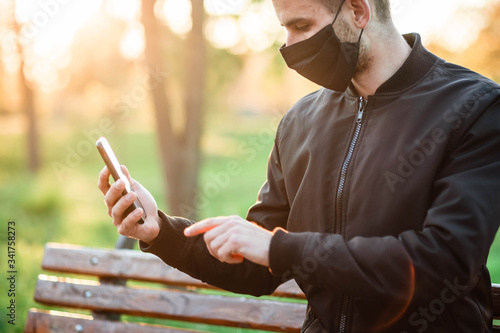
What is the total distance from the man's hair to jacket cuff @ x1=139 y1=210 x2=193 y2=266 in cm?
114

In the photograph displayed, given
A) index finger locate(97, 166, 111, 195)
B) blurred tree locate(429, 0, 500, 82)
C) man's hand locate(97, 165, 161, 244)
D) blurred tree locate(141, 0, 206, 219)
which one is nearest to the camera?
man's hand locate(97, 165, 161, 244)

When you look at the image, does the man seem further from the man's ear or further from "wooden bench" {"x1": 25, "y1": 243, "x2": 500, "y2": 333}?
"wooden bench" {"x1": 25, "y1": 243, "x2": 500, "y2": 333}

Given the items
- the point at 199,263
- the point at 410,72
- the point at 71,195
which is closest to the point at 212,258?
the point at 199,263

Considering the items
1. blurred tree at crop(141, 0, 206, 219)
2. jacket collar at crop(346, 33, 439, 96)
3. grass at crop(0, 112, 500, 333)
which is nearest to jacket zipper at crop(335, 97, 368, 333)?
jacket collar at crop(346, 33, 439, 96)

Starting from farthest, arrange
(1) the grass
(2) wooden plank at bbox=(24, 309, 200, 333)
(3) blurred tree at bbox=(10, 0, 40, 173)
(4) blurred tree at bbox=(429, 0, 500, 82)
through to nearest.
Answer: (3) blurred tree at bbox=(10, 0, 40, 173), (4) blurred tree at bbox=(429, 0, 500, 82), (1) the grass, (2) wooden plank at bbox=(24, 309, 200, 333)

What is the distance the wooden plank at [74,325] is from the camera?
3.19 meters

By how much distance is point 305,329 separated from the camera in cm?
241

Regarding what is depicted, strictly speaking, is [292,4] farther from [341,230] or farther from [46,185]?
[46,185]

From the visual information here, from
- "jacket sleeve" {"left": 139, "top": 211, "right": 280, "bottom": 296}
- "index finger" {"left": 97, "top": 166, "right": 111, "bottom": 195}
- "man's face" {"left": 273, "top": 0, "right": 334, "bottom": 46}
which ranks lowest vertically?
"jacket sleeve" {"left": 139, "top": 211, "right": 280, "bottom": 296}

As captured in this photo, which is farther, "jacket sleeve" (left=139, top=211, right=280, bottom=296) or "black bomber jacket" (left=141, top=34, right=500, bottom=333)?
"jacket sleeve" (left=139, top=211, right=280, bottom=296)

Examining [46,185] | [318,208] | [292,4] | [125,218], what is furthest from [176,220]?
[46,185]

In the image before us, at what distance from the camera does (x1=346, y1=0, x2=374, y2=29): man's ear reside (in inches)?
86.7

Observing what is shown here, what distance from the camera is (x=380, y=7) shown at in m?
2.26

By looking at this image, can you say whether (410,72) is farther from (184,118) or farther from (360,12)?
(184,118)
